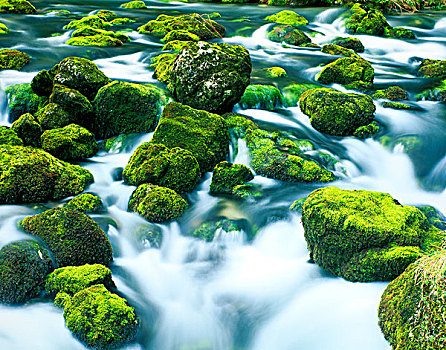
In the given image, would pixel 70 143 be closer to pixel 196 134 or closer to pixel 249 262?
pixel 196 134

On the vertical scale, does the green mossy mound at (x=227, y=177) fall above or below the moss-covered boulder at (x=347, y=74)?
below

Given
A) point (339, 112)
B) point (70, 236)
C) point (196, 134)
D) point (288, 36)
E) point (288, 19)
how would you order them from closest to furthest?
point (70, 236)
point (196, 134)
point (339, 112)
point (288, 36)
point (288, 19)

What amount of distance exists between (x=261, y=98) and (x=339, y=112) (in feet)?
6.46

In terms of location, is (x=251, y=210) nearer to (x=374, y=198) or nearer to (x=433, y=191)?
(x=374, y=198)

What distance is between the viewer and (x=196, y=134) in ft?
26.3

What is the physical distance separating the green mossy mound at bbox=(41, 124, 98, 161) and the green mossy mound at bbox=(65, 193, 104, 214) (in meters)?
1.56

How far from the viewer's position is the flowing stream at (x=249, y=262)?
15.1 ft

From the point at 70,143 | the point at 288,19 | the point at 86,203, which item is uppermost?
the point at 288,19

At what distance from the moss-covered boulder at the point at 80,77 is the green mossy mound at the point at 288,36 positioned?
8.69m

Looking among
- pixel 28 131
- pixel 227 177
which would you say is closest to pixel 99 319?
pixel 227 177

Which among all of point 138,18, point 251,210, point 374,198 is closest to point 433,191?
point 374,198

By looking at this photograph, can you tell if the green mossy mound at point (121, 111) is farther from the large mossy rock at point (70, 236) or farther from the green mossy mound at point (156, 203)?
the large mossy rock at point (70, 236)

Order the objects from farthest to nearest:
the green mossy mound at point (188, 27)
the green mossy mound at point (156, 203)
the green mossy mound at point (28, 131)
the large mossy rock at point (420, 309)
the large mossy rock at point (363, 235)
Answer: the green mossy mound at point (188, 27) → the green mossy mound at point (28, 131) → the green mossy mound at point (156, 203) → the large mossy rock at point (363, 235) → the large mossy rock at point (420, 309)

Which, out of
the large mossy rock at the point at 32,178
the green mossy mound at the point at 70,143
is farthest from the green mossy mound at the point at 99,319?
the green mossy mound at the point at 70,143
